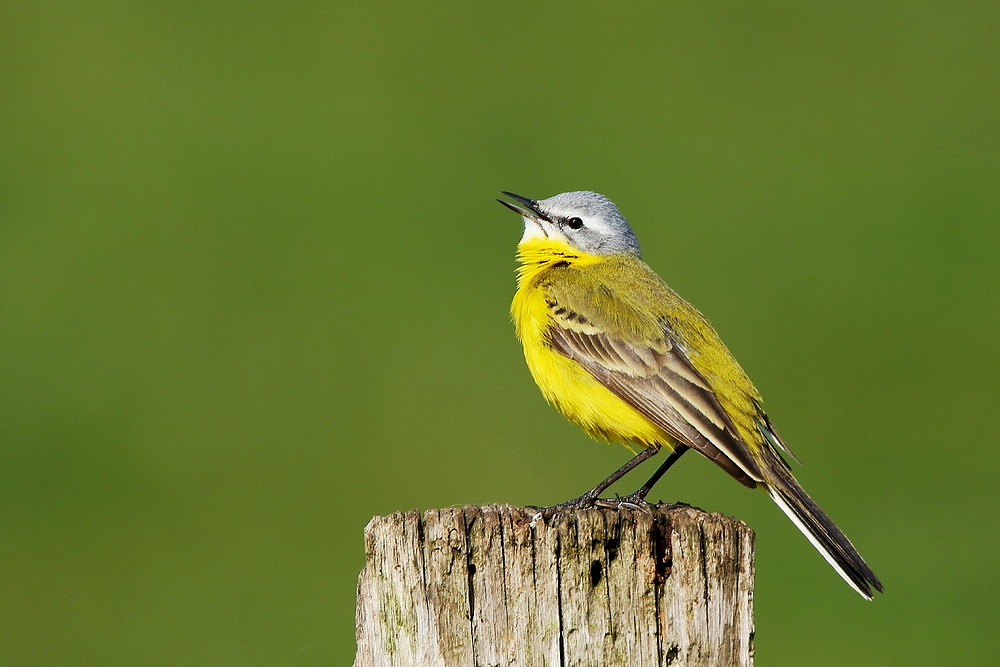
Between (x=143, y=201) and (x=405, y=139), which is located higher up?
(x=405, y=139)

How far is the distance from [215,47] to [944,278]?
10.6 m

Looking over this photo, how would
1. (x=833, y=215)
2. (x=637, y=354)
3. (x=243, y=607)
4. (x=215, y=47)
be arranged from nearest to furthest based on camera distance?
1. (x=637, y=354)
2. (x=243, y=607)
3. (x=833, y=215)
4. (x=215, y=47)

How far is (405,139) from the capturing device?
17297mm

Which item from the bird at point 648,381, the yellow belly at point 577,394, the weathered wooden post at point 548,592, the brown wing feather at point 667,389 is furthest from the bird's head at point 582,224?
the weathered wooden post at point 548,592

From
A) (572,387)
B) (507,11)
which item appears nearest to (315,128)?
(507,11)

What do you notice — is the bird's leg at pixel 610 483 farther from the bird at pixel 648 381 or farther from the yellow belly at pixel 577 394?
the yellow belly at pixel 577 394

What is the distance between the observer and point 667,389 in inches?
283

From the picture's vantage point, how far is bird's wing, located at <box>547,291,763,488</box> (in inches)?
273

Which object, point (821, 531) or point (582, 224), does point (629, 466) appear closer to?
point (821, 531)

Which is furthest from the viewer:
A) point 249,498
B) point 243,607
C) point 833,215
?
point 833,215

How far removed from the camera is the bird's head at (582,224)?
8.82 meters

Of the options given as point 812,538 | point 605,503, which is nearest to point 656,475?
point 605,503

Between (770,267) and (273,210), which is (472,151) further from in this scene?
(770,267)

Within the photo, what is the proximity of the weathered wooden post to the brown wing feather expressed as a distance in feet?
6.45
